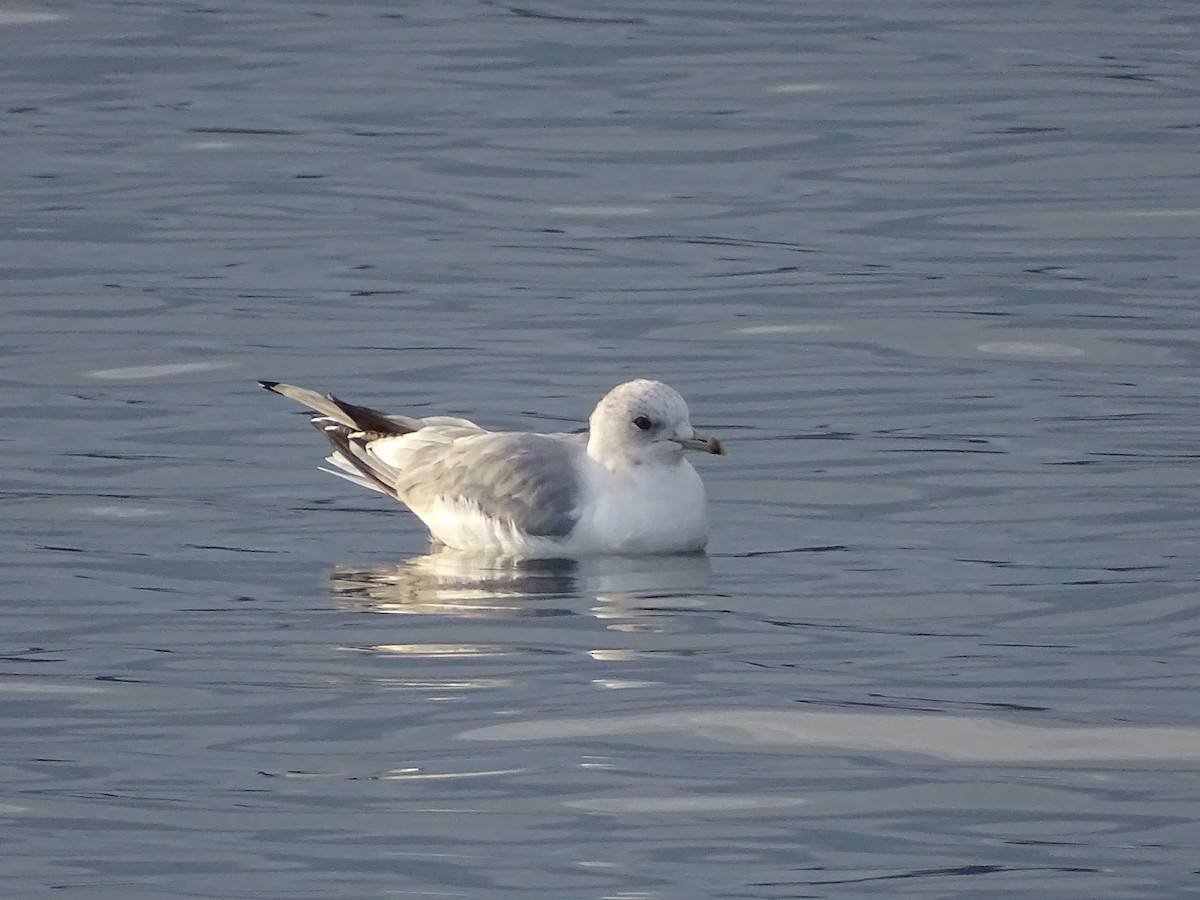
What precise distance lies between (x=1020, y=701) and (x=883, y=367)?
6.24m

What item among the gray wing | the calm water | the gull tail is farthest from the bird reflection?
the gull tail

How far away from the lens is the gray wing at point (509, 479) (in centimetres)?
1123

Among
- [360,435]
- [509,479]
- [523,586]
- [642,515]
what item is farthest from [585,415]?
[523,586]

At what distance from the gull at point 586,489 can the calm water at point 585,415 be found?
16 centimetres

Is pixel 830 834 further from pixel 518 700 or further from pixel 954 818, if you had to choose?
pixel 518 700

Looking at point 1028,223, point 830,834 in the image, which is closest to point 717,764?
point 830,834

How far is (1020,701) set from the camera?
28.9 ft

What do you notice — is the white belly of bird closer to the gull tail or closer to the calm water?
the calm water

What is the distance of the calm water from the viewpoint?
7801 mm

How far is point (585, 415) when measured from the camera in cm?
1387

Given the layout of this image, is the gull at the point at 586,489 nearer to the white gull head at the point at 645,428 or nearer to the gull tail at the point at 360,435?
the white gull head at the point at 645,428

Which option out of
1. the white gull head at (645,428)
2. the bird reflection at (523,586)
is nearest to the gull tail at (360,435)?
the bird reflection at (523,586)

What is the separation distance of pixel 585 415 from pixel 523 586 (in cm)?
315

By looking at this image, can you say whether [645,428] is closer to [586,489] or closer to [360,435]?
[586,489]
